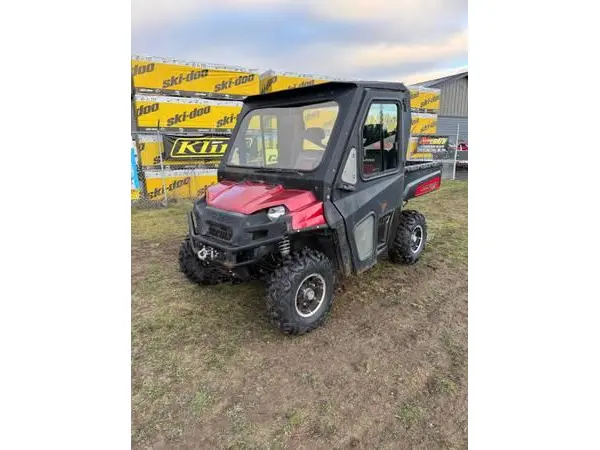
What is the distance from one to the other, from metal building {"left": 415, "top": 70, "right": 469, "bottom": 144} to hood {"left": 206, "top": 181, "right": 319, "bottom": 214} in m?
21.9

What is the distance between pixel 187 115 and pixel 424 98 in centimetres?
945

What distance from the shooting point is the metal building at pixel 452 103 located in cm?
2252

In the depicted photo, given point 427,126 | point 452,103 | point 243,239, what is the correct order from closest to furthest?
point 243,239 < point 427,126 < point 452,103

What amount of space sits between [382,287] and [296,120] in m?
2.01

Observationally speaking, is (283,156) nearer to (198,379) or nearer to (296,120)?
(296,120)

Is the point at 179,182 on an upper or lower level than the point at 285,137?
lower

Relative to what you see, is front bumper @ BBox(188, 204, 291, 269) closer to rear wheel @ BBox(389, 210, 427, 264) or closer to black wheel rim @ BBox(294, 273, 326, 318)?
black wheel rim @ BBox(294, 273, 326, 318)

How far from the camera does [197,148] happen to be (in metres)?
9.59

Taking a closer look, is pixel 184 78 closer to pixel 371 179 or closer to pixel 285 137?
pixel 285 137

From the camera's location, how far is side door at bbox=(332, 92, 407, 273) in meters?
3.09

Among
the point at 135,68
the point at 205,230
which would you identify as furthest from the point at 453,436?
the point at 135,68

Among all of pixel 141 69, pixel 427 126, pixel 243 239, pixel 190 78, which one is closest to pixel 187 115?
pixel 190 78

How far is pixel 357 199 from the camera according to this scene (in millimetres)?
3201

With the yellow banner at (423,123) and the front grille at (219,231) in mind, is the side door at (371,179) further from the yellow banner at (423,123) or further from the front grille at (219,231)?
the yellow banner at (423,123)
